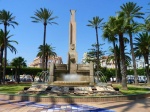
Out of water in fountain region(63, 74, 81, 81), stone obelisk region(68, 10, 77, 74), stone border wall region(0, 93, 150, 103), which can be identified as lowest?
stone border wall region(0, 93, 150, 103)

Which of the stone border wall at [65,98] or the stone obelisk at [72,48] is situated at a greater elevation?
the stone obelisk at [72,48]

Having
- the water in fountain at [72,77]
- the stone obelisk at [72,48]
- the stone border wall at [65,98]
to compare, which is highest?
the stone obelisk at [72,48]

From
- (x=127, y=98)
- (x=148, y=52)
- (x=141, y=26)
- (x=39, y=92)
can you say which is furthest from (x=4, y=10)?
(x=127, y=98)

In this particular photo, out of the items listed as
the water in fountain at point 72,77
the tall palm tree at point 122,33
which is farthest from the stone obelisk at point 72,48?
the tall palm tree at point 122,33

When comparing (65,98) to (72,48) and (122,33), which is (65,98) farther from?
(122,33)

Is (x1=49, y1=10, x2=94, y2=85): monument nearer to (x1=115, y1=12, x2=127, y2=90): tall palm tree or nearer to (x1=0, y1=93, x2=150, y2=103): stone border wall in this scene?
(x1=115, y1=12, x2=127, y2=90): tall palm tree

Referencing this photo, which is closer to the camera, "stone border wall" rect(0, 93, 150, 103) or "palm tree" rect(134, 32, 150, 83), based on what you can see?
"stone border wall" rect(0, 93, 150, 103)

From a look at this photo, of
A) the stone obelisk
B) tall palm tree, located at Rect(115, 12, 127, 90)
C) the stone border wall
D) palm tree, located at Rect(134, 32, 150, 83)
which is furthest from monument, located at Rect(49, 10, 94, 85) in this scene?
palm tree, located at Rect(134, 32, 150, 83)

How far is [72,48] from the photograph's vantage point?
76.9ft

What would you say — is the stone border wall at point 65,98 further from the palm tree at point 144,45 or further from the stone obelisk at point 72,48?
the palm tree at point 144,45

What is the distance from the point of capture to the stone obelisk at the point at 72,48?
22.8 metres

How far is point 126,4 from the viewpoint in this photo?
47344mm

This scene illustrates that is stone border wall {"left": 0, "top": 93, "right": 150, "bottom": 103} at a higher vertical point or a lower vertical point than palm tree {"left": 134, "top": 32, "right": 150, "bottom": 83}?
lower

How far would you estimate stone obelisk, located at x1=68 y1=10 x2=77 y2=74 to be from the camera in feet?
74.6
